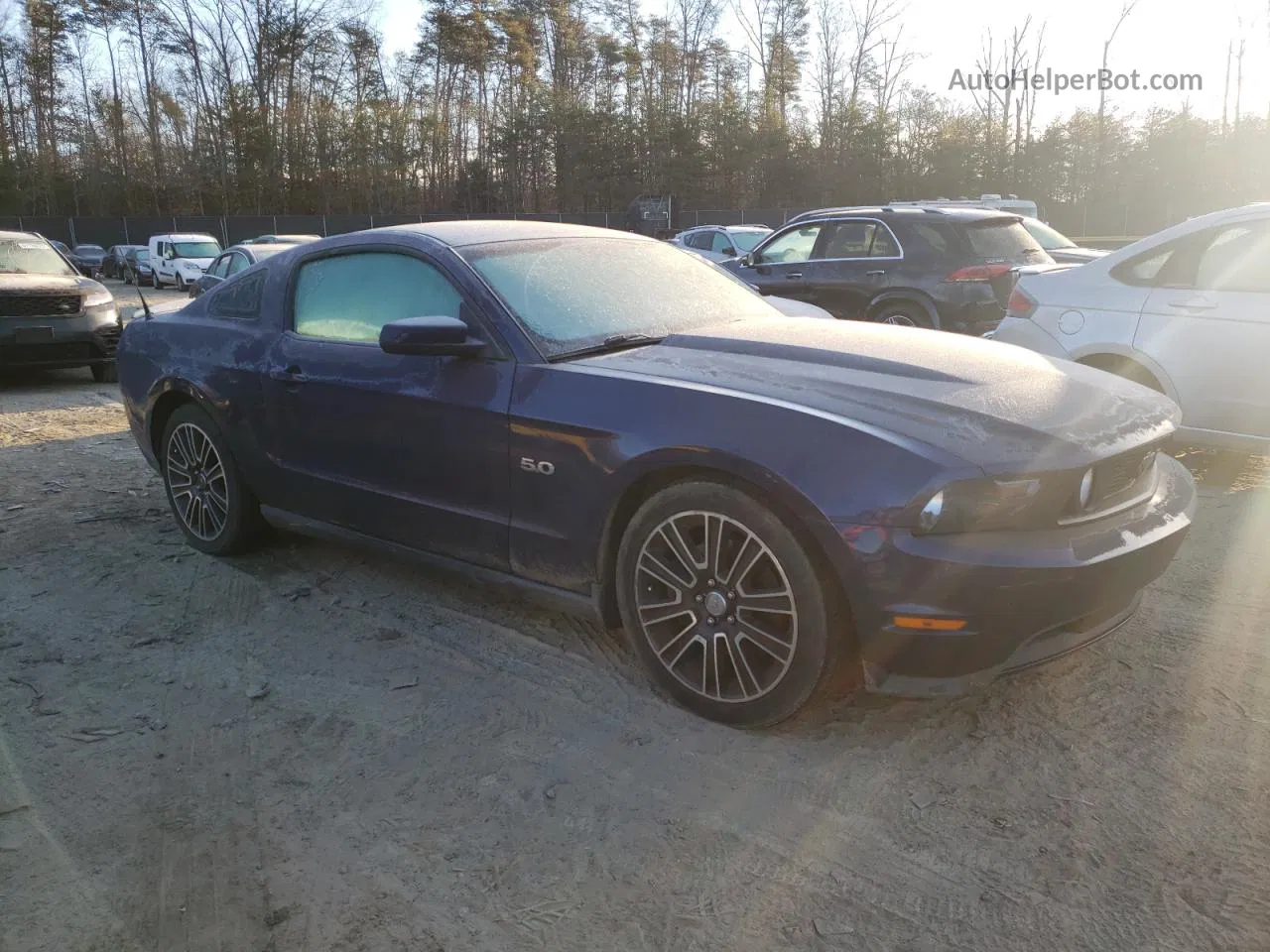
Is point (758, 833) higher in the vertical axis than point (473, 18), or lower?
lower

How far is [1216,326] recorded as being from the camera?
538cm

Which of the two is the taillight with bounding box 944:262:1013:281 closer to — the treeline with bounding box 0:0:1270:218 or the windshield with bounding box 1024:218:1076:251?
the windshield with bounding box 1024:218:1076:251

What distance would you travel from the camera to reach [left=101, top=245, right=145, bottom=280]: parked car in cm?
3492

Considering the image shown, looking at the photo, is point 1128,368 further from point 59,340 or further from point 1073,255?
point 59,340

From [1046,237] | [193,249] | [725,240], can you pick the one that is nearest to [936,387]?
[1046,237]

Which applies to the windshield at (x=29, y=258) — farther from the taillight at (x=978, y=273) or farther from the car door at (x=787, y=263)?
the taillight at (x=978, y=273)

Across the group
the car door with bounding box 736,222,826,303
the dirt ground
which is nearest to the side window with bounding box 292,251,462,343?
the dirt ground

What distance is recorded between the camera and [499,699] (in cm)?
336

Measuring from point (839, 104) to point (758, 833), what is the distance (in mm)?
56325

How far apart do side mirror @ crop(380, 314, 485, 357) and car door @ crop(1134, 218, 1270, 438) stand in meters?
4.05

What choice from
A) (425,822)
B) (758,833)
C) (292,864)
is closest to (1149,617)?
(758,833)

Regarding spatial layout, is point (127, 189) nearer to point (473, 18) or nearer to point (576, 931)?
point (473, 18)

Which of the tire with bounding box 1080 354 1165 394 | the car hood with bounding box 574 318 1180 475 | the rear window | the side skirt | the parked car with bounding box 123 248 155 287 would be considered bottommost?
the side skirt

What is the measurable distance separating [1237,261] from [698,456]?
13.6ft
